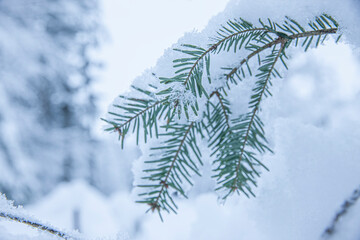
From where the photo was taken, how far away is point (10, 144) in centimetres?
354

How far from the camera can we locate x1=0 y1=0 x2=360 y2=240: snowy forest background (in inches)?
20.3

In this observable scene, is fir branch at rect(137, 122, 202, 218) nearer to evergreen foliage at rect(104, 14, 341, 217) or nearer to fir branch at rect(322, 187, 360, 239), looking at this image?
evergreen foliage at rect(104, 14, 341, 217)

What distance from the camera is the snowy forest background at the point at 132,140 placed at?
516 millimetres

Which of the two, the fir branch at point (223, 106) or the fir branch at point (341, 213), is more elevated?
the fir branch at point (223, 106)

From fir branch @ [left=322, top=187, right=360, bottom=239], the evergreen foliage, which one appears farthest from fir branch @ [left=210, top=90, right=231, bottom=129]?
fir branch @ [left=322, top=187, right=360, bottom=239]

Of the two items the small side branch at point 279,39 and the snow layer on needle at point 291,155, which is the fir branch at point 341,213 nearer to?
the snow layer on needle at point 291,155

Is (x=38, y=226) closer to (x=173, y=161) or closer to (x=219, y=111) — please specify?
(x=173, y=161)

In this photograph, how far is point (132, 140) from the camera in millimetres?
4812

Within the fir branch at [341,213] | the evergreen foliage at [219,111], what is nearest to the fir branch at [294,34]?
the evergreen foliage at [219,111]

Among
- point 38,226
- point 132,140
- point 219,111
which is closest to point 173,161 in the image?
point 219,111

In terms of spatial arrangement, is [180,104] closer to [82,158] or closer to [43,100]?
[43,100]

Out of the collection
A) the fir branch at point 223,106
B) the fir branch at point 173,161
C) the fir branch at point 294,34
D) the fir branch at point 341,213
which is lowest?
the fir branch at point 341,213

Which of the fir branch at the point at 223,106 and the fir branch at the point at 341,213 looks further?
the fir branch at the point at 223,106

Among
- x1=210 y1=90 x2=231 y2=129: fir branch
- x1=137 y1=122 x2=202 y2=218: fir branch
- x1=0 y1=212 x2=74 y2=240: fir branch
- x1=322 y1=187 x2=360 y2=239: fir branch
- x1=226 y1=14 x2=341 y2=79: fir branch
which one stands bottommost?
x1=322 y1=187 x2=360 y2=239: fir branch
